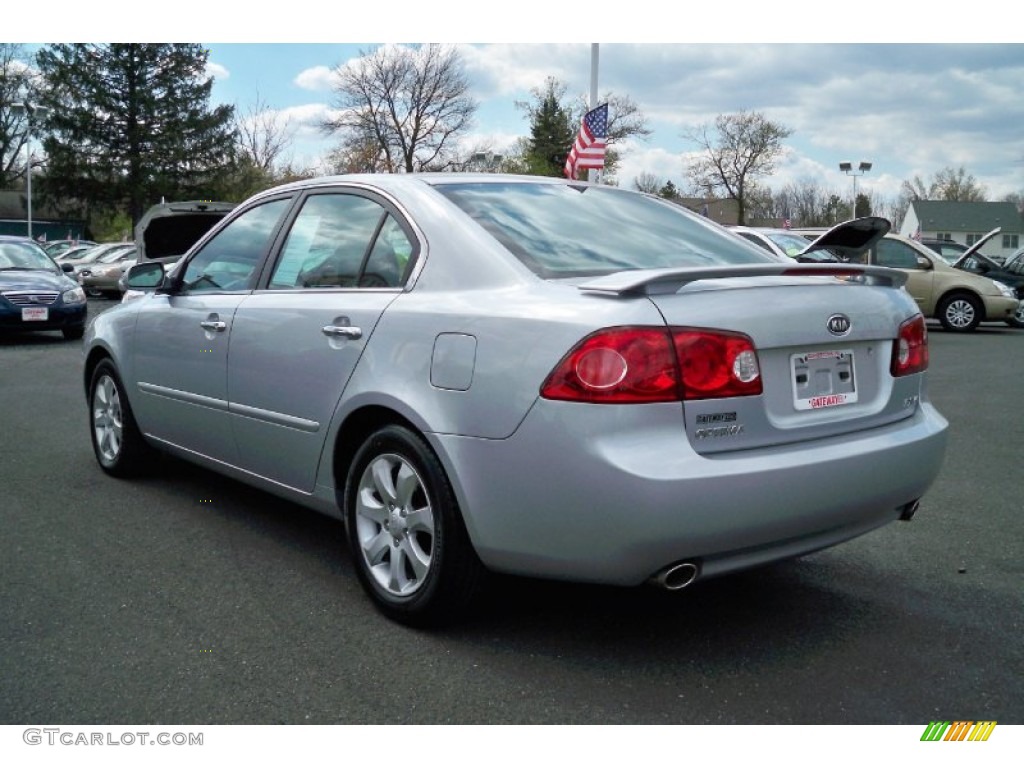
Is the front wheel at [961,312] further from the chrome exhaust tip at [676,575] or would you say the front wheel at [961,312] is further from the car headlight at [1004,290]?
the chrome exhaust tip at [676,575]

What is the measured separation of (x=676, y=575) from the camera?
3.00m

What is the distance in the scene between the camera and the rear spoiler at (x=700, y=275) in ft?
9.79

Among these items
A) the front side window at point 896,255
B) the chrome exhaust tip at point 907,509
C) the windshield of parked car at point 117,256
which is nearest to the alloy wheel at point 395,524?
the chrome exhaust tip at point 907,509

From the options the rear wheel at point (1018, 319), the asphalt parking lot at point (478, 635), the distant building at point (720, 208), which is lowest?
the asphalt parking lot at point (478, 635)

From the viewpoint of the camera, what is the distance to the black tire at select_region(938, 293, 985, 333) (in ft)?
59.3

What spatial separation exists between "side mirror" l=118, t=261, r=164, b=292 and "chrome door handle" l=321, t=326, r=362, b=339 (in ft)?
5.84

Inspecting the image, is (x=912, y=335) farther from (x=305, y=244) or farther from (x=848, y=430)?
(x=305, y=244)

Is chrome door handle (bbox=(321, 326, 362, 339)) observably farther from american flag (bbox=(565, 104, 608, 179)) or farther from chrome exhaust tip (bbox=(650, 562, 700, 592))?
american flag (bbox=(565, 104, 608, 179))

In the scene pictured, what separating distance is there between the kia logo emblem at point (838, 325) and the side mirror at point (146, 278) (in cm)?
338

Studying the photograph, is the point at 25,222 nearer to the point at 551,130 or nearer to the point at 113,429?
the point at 551,130

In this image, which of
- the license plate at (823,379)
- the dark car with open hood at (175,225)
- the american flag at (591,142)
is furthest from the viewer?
the american flag at (591,142)

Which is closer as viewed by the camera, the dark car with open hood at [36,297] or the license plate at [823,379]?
the license plate at [823,379]

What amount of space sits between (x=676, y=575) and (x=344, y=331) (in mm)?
1493

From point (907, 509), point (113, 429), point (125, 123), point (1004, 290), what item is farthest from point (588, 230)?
point (125, 123)
